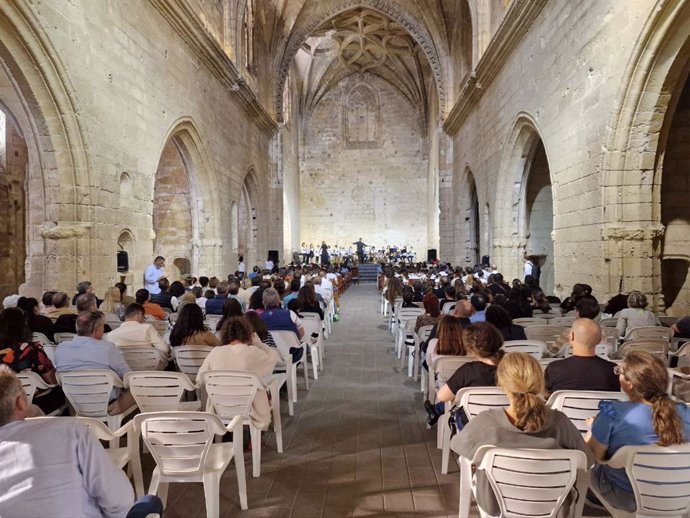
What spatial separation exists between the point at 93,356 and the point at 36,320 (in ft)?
6.34

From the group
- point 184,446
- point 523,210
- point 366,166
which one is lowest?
point 184,446

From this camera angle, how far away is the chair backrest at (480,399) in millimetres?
2914

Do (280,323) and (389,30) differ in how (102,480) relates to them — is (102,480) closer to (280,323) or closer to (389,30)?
(280,323)

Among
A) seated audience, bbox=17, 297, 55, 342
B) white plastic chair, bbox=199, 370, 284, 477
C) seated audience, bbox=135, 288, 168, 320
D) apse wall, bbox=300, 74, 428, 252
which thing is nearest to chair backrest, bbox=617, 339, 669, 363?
white plastic chair, bbox=199, 370, 284, 477

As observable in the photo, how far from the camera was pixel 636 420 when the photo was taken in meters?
2.21

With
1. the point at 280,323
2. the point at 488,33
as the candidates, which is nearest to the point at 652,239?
the point at 280,323

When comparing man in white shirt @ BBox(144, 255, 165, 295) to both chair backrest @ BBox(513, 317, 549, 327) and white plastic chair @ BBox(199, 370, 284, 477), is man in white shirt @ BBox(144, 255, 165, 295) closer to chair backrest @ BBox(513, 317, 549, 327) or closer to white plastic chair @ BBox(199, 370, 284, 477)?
white plastic chair @ BBox(199, 370, 284, 477)

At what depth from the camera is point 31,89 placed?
6.33m

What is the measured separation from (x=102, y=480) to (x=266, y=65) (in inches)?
766

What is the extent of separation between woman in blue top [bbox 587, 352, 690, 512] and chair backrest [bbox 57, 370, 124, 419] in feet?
9.67

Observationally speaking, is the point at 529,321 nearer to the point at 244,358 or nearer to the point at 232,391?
the point at 244,358

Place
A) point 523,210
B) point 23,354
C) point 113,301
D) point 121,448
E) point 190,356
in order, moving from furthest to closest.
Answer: point 523,210
point 113,301
point 190,356
point 23,354
point 121,448

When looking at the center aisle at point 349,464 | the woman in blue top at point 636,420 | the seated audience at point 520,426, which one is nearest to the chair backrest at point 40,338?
the center aisle at point 349,464

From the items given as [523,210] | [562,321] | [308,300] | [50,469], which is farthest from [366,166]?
[50,469]
